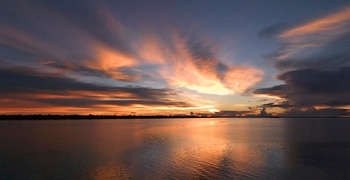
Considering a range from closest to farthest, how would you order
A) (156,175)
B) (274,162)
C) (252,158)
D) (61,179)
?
(61,179)
(156,175)
(274,162)
(252,158)

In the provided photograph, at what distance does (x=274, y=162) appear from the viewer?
36688 millimetres

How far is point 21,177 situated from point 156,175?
41.5 ft

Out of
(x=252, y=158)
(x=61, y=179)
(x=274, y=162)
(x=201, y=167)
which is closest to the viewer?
(x=61, y=179)

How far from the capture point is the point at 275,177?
28.8m

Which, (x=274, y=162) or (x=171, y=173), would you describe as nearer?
(x=171, y=173)

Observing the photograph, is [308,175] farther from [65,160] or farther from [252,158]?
[65,160]

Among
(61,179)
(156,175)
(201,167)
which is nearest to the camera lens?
(61,179)

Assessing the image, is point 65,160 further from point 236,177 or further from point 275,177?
point 275,177

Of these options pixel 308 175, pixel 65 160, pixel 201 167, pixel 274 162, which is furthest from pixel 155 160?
pixel 308 175

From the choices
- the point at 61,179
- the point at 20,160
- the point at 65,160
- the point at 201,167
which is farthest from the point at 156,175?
the point at 20,160

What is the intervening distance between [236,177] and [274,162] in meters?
10.4

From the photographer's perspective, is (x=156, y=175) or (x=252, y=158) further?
(x=252, y=158)

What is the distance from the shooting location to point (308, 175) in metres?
29.5

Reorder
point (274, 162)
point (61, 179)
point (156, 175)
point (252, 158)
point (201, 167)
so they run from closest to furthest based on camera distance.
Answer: point (61, 179) < point (156, 175) < point (201, 167) < point (274, 162) < point (252, 158)
